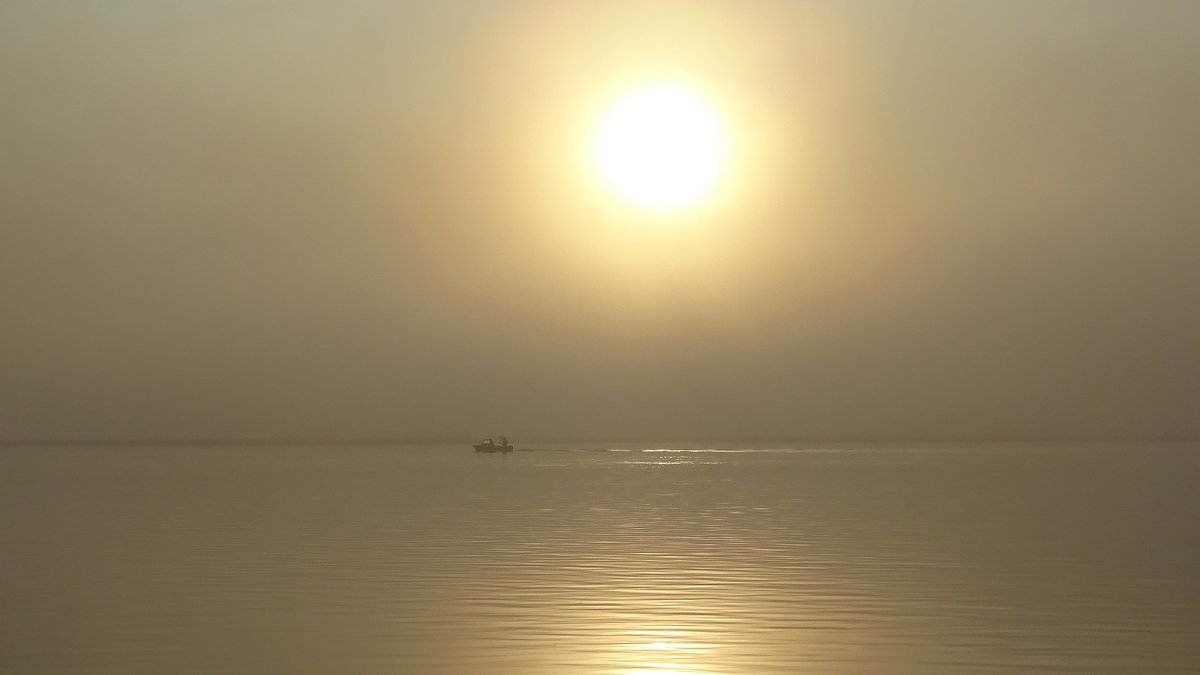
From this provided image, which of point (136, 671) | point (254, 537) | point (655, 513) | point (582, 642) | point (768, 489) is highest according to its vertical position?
point (768, 489)

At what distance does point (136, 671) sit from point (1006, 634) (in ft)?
47.6

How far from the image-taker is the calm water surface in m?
19.7

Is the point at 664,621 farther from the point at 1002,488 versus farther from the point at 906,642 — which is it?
the point at 1002,488

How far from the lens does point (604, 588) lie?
27.5m

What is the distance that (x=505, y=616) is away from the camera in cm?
2366

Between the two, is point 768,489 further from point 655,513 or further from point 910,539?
point 910,539

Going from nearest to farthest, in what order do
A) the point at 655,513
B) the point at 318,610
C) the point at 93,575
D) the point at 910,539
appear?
1. the point at 318,610
2. the point at 93,575
3. the point at 910,539
4. the point at 655,513

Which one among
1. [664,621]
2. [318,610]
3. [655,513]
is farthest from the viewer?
[655,513]

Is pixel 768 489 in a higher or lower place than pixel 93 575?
higher

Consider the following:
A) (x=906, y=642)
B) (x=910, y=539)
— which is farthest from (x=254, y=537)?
(x=906, y=642)

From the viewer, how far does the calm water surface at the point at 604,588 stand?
19672 millimetres

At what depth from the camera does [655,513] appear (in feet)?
174

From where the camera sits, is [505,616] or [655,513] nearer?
[505,616]

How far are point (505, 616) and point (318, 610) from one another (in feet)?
13.1
